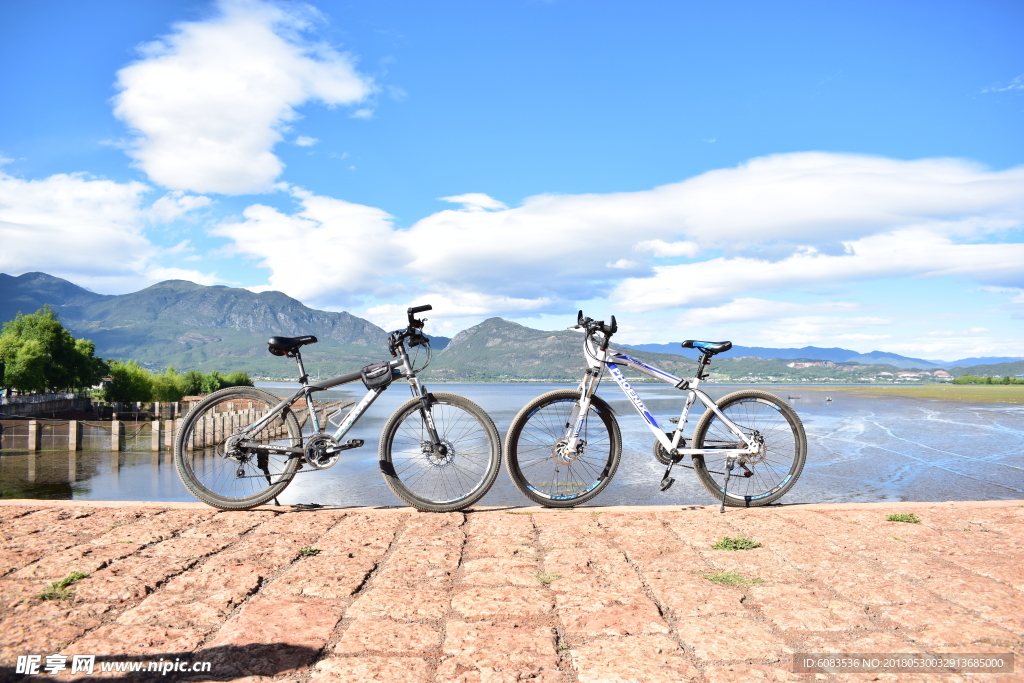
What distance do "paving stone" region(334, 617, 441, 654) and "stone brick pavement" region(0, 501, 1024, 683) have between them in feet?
0.04

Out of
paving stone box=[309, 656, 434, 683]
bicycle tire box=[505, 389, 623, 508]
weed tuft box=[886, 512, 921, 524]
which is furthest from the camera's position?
bicycle tire box=[505, 389, 623, 508]

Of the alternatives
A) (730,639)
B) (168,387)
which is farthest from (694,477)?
(168,387)

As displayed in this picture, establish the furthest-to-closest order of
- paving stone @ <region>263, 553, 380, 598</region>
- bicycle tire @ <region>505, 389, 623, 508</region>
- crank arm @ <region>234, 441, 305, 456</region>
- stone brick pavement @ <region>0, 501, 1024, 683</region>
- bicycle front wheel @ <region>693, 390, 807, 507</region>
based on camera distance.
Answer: bicycle front wheel @ <region>693, 390, 807, 507</region> → bicycle tire @ <region>505, 389, 623, 508</region> → crank arm @ <region>234, 441, 305, 456</region> → paving stone @ <region>263, 553, 380, 598</region> → stone brick pavement @ <region>0, 501, 1024, 683</region>

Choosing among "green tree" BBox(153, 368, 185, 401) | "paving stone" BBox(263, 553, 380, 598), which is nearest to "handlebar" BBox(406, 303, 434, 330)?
"paving stone" BBox(263, 553, 380, 598)

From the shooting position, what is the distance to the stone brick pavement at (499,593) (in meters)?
2.75

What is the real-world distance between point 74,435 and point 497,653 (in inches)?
1628

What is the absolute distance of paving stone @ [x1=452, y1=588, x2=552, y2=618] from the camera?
3266 millimetres

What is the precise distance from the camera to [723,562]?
4199 millimetres

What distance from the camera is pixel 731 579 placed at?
3.83 metres

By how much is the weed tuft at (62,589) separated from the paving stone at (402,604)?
1.57 meters

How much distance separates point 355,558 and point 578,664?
1.99 meters

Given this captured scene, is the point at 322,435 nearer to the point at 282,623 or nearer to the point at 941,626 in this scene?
the point at 282,623

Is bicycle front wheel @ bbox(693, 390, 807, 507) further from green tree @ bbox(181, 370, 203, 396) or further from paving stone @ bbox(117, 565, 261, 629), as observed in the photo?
green tree @ bbox(181, 370, 203, 396)

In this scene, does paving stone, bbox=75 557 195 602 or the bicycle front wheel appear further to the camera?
the bicycle front wheel
